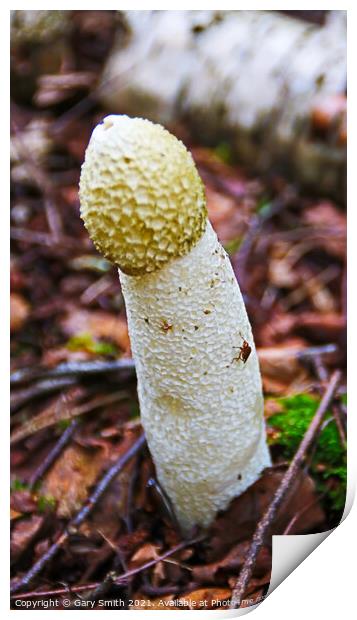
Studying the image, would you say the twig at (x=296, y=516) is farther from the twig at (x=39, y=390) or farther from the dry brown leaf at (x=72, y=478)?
the twig at (x=39, y=390)

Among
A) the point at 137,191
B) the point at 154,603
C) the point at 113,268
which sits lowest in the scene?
the point at 154,603

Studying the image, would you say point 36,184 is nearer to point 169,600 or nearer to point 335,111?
point 335,111

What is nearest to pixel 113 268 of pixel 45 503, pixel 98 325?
pixel 98 325

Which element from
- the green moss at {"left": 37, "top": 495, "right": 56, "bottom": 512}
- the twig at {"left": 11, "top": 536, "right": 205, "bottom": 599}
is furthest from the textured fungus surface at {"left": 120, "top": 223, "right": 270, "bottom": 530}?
the green moss at {"left": 37, "top": 495, "right": 56, "bottom": 512}

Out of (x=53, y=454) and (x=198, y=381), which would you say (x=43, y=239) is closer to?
(x=53, y=454)

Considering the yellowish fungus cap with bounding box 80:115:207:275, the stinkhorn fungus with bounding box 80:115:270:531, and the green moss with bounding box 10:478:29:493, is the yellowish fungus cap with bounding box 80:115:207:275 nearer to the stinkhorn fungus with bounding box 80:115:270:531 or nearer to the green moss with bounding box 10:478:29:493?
the stinkhorn fungus with bounding box 80:115:270:531
